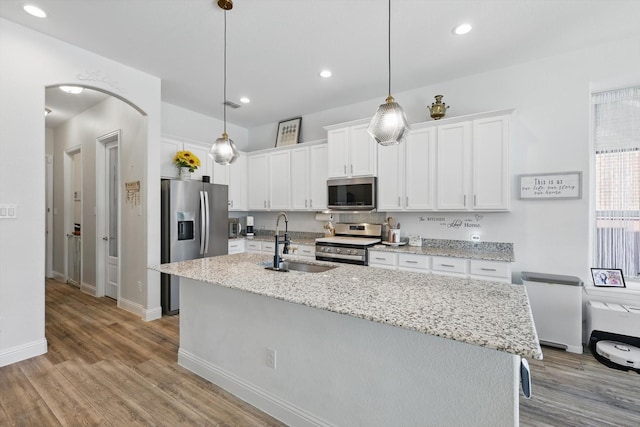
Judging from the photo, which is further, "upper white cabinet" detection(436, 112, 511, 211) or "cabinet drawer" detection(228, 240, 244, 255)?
"cabinet drawer" detection(228, 240, 244, 255)

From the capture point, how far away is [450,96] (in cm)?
363

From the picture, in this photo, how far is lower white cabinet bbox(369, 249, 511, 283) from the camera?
2914mm

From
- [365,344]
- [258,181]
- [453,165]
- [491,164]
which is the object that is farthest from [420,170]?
[258,181]

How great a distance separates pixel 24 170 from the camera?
2.61 metres

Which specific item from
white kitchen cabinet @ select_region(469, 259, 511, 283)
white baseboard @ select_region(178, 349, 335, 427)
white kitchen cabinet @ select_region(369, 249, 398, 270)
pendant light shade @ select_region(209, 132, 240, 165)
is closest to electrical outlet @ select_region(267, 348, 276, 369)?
white baseboard @ select_region(178, 349, 335, 427)

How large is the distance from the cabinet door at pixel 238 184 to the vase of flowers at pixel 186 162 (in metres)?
0.80

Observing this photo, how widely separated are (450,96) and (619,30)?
4.80ft

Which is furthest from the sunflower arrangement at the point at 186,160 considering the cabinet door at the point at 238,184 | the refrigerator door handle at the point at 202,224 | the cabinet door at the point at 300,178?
the cabinet door at the point at 300,178

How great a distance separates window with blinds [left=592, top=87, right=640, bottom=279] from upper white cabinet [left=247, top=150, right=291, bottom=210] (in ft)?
12.4

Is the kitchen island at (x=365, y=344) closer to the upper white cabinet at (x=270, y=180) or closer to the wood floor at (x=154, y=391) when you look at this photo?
the wood floor at (x=154, y=391)

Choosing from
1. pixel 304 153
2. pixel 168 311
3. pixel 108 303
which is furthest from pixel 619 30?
pixel 108 303

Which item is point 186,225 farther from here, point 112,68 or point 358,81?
point 358,81

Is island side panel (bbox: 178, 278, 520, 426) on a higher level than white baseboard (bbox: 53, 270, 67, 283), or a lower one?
higher

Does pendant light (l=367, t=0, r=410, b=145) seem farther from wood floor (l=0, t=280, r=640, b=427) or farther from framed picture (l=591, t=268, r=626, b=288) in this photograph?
framed picture (l=591, t=268, r=626, b=288)
